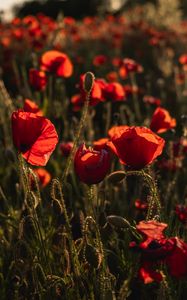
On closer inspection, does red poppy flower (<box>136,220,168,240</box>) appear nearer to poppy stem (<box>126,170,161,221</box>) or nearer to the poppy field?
the poppy field

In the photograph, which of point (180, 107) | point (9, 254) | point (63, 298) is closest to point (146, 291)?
point (63, 298)

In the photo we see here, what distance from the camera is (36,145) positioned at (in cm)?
150

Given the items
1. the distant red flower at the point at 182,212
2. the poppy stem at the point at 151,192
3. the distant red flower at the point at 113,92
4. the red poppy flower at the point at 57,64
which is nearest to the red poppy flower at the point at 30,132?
the poppy stem at the point at 151,192

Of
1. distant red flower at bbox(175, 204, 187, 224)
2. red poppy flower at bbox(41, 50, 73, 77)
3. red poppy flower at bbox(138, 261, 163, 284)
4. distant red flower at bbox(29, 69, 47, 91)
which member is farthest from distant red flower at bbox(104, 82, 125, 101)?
red poppy flower at bbox(138, 261, 163, 284)

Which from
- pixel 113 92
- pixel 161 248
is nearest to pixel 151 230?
pixel 161 248

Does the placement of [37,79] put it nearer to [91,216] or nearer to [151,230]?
[91,216]

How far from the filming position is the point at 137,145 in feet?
4.55

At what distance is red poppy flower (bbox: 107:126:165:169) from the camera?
1389 mm

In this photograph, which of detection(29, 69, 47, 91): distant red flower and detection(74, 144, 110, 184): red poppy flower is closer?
detection(74, 144, 110, 184): red poppy flower

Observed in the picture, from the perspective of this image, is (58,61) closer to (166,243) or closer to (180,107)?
(166,243)

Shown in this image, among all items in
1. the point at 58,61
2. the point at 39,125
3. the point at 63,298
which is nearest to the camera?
the point at 39,125

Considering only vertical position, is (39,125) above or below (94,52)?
above

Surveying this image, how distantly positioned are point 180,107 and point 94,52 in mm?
2854

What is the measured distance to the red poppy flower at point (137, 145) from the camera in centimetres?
139
